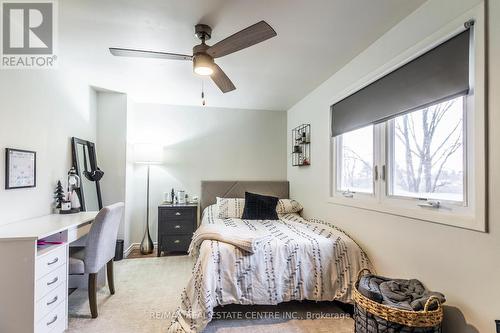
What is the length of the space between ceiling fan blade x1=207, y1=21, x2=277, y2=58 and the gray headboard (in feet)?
8.46

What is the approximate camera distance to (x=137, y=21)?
6.35ft

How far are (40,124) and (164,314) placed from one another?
7.18ft

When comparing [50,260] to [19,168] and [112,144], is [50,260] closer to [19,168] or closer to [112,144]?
[19,168]

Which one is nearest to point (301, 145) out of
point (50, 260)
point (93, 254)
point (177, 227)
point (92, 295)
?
point (177, 227)

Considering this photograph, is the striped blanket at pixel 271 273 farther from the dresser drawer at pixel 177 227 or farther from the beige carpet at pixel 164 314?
the dresser drawer at pixel 177 227

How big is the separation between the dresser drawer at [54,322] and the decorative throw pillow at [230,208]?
2.04 metres

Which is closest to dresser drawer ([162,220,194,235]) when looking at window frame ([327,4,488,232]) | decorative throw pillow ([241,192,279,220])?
decorative throw pillow ([241,192,279,220])

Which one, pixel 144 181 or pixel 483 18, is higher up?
pixel 483 18

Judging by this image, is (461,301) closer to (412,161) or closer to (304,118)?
(412,161)

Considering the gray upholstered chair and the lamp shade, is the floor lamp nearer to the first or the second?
the lamp shade

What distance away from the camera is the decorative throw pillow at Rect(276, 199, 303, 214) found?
12.4ft

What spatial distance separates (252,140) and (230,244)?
2586 millimetres

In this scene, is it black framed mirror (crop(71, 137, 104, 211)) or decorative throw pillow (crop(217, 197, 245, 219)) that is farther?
decorative throw pillow (crop(217, 197, 245, 219))

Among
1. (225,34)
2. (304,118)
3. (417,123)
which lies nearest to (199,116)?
(304,118)
